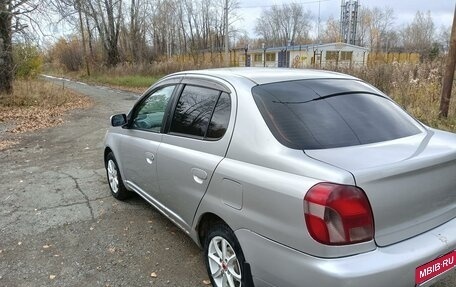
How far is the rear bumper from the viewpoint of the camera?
2092 millimetres

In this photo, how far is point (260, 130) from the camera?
2.62 meters

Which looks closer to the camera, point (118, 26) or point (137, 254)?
point (137, 254)

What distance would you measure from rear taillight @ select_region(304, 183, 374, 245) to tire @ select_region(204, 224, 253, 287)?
68 centimetres

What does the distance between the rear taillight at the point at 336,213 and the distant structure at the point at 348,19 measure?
66950 millimetres

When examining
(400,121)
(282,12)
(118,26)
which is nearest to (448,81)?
(400,121)

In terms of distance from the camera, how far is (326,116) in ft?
8.96

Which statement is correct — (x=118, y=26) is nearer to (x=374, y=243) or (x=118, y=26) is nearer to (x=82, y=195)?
(x=82, y=195)

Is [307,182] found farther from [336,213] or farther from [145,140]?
[145,140]

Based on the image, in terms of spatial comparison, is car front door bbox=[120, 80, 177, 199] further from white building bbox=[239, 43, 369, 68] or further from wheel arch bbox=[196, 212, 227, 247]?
white building bbox=[239, 43, 369, 68]

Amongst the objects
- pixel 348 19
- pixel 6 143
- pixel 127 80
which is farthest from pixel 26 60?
pixel 348 19

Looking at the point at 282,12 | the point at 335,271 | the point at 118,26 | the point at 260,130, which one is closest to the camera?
the point at 335,271

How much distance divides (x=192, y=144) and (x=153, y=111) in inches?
47.6

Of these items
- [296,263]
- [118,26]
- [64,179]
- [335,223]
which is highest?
[118,26]

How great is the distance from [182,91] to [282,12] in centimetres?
8924
